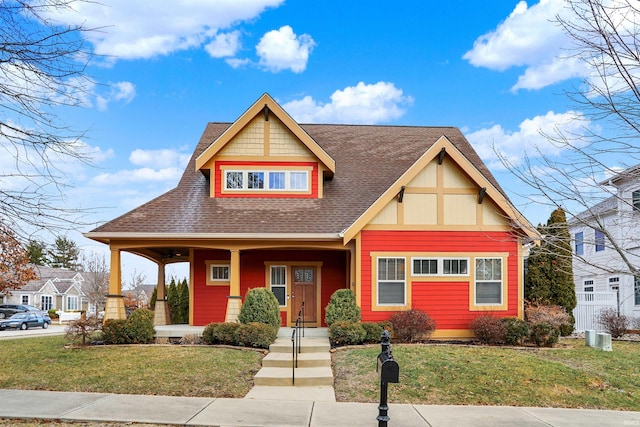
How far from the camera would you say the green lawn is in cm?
961

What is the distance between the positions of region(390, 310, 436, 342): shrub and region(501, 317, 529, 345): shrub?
6.35 ft

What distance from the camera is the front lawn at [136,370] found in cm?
988

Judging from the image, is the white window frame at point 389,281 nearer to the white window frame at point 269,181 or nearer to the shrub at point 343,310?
the shrub at point 343,310

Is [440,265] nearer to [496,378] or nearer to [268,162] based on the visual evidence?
[496,378]

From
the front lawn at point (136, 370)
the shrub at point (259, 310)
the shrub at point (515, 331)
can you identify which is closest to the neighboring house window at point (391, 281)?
→ the shrub at point (515, 331)

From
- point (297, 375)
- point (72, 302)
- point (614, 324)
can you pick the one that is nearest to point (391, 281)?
point (297, 375)

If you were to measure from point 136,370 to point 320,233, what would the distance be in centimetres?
671

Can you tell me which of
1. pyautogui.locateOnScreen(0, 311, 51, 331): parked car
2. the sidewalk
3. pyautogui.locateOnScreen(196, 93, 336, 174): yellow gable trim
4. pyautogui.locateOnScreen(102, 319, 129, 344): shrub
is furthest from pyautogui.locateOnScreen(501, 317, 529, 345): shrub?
pyautogui.locateOnScreen(0, 311, 51, 331): parked car

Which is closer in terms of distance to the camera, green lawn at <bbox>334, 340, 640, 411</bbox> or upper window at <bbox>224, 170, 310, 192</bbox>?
green lawn at <bbox>334, 340, 640, 411</bbox>

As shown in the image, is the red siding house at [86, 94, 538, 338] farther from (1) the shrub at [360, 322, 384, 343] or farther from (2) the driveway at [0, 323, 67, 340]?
(2) the driveway at [0, 323, 67, 340]

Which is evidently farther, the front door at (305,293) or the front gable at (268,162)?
the front door at (305,293)

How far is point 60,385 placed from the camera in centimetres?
1001

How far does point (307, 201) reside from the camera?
17.9 metres

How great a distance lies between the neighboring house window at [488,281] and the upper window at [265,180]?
610cm
